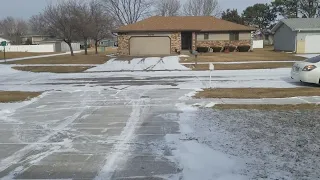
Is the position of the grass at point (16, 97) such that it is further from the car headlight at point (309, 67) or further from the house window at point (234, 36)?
the house window at point (234, 36)

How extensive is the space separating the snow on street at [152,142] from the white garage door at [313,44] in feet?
125

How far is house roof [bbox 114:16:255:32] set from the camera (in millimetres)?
44188

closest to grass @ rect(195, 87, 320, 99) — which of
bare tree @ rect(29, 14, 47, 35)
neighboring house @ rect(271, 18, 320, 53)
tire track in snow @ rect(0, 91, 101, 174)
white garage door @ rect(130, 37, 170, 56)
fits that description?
tire track in snow @ rect(0, 91, 101, 174)

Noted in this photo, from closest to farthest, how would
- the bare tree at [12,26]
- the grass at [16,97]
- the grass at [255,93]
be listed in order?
1. the grass at [16,97]
2. the grass at [255,93]
3. the bare tree at [12,26]

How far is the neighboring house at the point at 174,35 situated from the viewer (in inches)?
1734

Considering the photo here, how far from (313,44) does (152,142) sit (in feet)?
143

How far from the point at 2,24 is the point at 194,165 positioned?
463ft

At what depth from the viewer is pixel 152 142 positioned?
7.43m

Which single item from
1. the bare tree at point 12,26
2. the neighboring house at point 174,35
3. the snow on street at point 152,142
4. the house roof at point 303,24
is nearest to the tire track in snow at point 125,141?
the snow on street at point 152,142

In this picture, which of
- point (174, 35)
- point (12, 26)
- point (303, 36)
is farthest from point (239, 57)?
point (12, 26)

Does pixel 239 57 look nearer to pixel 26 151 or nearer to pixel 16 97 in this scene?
pixel 16 97

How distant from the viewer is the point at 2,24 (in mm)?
133750

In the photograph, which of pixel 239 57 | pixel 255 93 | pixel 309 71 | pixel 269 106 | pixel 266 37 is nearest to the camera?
pixel 269 106

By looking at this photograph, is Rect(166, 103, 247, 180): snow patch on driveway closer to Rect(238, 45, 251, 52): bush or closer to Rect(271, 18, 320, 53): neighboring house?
Rect(238, 45, 251, 52): bush
